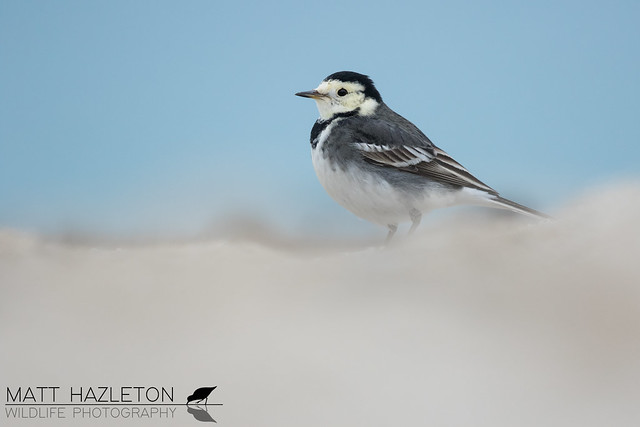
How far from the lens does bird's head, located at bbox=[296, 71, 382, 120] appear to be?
830 centimetres

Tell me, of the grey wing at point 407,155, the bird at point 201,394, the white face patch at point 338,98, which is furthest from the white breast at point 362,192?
the bird at point 201,394

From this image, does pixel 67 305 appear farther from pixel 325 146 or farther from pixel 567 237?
pixel 567 237

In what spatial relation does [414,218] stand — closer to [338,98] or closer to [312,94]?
[338,98]

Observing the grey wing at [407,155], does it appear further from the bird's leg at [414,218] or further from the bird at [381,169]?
the bird's leg at [414,218]

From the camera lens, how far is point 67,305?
6789 millimetres

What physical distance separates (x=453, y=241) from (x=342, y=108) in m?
2.15

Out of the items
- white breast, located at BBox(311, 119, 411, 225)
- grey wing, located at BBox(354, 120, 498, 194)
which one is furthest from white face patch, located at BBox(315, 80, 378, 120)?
white breast, located at BBox(311, 119, 411, 225)

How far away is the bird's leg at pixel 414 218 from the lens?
7945 mm

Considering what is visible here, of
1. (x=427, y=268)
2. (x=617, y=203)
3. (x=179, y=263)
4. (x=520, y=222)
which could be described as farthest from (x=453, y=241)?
(x=179, y=263)

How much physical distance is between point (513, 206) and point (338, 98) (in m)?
2.36

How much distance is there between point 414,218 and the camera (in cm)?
798

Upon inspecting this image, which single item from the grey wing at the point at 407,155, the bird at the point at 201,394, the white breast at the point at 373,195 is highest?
the grey wing at the point at 407,155

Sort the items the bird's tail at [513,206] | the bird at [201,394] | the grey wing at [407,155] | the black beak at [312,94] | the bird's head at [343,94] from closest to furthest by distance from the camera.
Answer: the bird at [201,394] < the bird's tail at [513,206] < the grey wing at [407,155] < the black beak at [312,94] < the bird's head at [343,94]

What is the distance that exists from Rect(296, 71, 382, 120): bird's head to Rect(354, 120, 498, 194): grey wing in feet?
1.09
